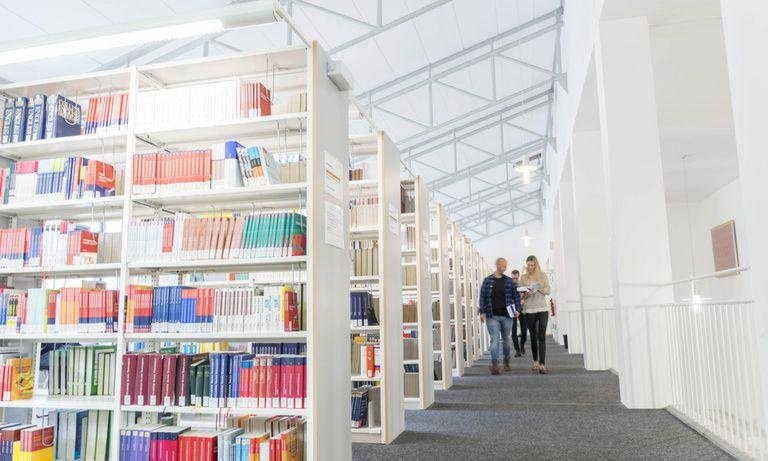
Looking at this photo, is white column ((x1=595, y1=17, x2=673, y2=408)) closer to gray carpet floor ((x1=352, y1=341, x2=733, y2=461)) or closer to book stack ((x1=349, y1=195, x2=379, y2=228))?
gray carpet floor ((x1=352, y1=341, x2=733, y2=461))

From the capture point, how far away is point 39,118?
3.53m

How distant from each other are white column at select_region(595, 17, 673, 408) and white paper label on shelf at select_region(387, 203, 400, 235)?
1.95 m

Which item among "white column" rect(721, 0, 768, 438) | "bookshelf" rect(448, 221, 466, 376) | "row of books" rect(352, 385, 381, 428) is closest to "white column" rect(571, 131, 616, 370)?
"bookshelf" rect(448, 221, 466, 376)

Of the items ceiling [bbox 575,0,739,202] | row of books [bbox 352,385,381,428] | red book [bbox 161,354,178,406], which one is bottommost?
row of books [bbox 352,385,381,428]

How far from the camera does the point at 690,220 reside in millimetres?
14125

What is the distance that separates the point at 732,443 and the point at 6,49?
15.1ft

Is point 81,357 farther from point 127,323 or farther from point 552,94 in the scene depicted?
point 552,94

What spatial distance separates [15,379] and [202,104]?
192 centimetres

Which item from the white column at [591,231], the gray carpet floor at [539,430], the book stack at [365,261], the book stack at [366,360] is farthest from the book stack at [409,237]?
the white column at [591,231]

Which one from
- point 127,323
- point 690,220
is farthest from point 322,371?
point 690,220

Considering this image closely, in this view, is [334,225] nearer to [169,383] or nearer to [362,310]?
[169,383]

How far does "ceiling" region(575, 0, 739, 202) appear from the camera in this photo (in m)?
5.11

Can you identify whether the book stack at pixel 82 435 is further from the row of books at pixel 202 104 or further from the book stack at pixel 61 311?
the row of books at pixel 202 104

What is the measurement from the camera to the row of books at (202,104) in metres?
3.17
